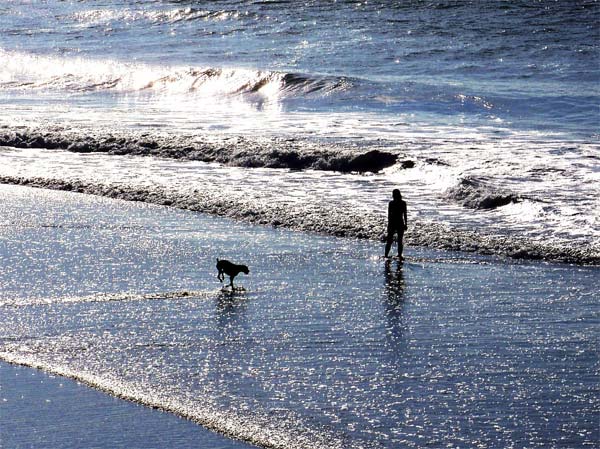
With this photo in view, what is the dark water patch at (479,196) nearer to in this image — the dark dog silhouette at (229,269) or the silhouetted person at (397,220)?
the silhouetted person at (397,220)

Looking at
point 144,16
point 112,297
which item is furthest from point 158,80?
point 112,297

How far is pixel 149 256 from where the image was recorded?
12.5 meters

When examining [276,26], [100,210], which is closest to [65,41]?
[276,26]

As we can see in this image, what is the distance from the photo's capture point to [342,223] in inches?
566

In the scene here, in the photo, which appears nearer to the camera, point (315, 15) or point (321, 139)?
point (321, 139)

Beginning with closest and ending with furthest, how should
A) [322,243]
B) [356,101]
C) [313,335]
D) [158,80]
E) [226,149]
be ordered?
[313,335], [322,243], [226,149], [356,101], [158,80]

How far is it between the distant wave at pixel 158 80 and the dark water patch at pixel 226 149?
871 cm

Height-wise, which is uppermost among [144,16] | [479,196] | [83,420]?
[144,16]

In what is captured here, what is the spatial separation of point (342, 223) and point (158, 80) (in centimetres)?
2053

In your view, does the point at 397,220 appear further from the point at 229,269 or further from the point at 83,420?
the point at 83,420

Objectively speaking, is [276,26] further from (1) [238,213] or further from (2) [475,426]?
(2) [475,426]

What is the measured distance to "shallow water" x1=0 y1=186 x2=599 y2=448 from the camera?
294 inches

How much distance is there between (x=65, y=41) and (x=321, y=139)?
2737 cm

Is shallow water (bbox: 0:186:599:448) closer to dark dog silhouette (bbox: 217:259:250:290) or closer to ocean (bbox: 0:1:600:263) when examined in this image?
dark dog silhouette (bbox: 217:259:250:290)
